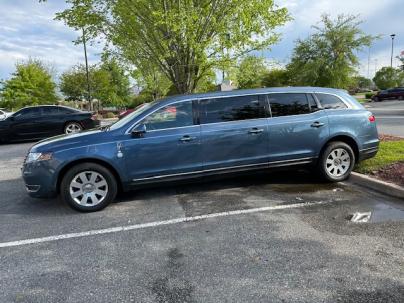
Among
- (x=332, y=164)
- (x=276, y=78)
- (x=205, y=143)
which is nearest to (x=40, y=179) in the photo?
(x=205, y=143)

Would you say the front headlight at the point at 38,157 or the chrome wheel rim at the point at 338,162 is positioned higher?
the front headlight at the point at 38,157

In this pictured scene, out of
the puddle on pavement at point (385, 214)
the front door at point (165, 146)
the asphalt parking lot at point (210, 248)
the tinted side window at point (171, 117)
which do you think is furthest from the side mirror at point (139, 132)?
the puddle on pavement at point (385, 214)

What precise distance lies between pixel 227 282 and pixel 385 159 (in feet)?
15.9

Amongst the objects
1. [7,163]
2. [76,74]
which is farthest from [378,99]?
[7,163]

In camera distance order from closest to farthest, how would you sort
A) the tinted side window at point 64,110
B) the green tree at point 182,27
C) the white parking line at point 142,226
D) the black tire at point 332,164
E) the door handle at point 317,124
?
the white parking line at point 142,226, the door handle at point 317,124, the black tire at point 332,164, the green tree at point 182,27, the tinted side window at point 64,110

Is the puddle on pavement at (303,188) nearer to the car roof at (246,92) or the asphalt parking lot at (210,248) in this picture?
the asphalt parking lot at (210,248)

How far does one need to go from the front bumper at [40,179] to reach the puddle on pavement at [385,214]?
4.37m

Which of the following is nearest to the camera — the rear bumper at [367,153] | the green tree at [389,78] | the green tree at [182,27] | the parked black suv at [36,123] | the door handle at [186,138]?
the door handle at [186,138]

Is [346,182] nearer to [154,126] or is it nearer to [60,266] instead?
[154,126]

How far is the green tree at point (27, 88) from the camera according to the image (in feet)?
118

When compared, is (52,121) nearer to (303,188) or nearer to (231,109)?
(231,109)

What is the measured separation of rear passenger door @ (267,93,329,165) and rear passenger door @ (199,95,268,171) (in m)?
0.18

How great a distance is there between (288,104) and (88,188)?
11.4 ft

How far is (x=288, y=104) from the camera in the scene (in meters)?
5.86
